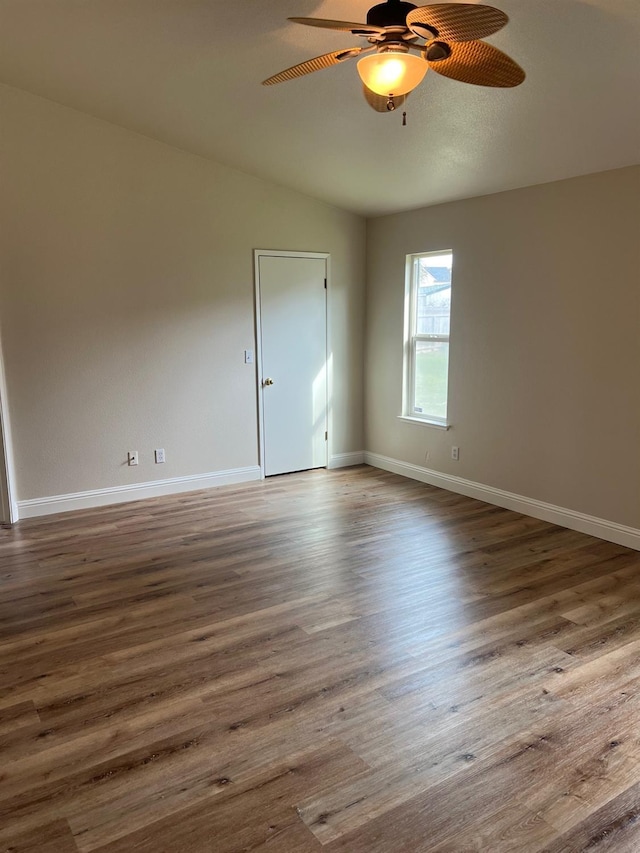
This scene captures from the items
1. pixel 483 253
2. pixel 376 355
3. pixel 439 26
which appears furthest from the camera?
pixel 376 355

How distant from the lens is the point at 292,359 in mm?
5719

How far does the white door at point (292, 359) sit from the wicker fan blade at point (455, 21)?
3520mm

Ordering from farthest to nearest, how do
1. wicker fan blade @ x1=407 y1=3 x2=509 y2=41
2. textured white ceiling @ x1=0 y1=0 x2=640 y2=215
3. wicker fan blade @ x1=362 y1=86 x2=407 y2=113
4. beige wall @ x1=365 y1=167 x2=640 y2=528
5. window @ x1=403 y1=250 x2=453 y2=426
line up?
window @ x1=403 y1=250 x2=453 y2=426, beige wall @ x1=365 y1=167 x2=640 y2=528, textured white ceiling @ x1=0 y1=0 x2=640 y2=215, wicker fan blade @ x1=362 y1=86 x2=407 y2=113, wicker fan blade @ x1=407 y1=3 x2=509 y2=41

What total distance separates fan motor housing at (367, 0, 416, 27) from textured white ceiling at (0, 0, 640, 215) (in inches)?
24.9

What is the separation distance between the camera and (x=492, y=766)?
6.84 ft

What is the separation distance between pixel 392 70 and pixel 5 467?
3.75 metres

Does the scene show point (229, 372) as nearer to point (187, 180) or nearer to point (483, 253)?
point (187, 180)

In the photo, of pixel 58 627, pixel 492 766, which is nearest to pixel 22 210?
pixel 58 627

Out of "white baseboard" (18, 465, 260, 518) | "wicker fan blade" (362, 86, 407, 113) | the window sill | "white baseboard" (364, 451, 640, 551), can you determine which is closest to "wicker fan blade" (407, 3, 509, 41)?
"wicker fan blade" (362, 86, 407, 113)

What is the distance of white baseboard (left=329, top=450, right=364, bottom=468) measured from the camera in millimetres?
6178

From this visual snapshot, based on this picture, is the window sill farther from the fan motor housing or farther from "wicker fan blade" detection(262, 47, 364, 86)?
the fan motor housing

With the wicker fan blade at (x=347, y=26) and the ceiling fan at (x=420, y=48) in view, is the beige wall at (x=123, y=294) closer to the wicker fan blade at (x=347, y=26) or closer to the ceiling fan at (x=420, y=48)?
the ceiling fan at (x=420, y=48)

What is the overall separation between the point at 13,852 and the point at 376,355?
16.2 feet

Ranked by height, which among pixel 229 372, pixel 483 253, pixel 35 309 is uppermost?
pixel 483 253
